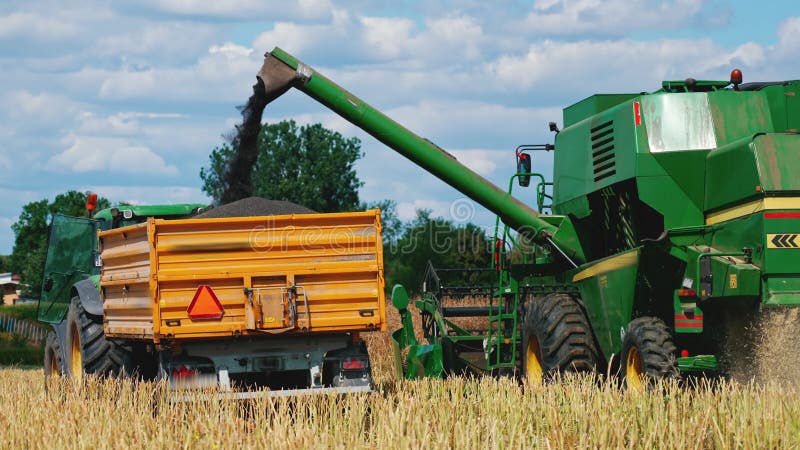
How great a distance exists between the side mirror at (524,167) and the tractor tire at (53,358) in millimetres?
5122

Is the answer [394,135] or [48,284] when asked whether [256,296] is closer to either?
[394,135]

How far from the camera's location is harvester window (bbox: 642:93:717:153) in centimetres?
932

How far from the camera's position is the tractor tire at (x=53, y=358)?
38.1ft

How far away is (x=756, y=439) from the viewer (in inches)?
241

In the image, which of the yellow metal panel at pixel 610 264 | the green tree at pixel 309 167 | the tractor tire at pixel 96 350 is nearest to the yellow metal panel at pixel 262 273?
the tractor tire at pixel 96 350

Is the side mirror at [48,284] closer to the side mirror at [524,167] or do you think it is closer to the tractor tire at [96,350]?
the tractor tire at [96,350]

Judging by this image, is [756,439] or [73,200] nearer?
[756,439]

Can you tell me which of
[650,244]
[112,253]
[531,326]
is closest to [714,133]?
[650,244]

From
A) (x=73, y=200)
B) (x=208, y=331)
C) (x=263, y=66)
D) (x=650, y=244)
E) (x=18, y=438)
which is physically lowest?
(x=18, y=438)

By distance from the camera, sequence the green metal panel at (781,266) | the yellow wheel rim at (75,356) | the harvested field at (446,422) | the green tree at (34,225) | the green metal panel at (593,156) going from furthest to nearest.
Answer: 1. the green tree at (34,225)
2. the yellow wheel rim at (75,356)
3. the green metal panel at (593,156)
4. the green metal panel at (781,266)
5. the harvested field at (446,422)

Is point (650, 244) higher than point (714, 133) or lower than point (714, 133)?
lower

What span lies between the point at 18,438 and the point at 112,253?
302 centimetres

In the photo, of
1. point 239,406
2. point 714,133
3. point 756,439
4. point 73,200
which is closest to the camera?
point 756,439

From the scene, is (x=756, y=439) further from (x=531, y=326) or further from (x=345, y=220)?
(x=531, y=326)
